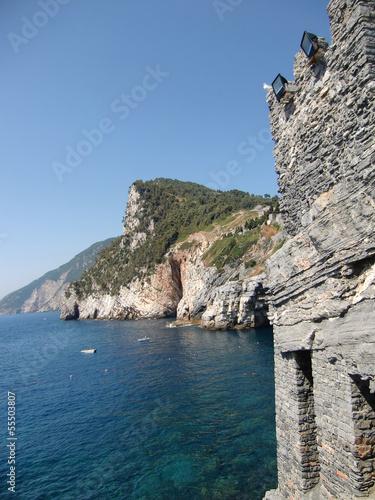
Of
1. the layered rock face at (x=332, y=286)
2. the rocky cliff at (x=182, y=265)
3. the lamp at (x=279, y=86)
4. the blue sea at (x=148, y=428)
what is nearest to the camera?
the layered rock face at (x=332, y=286)

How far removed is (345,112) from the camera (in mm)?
7527

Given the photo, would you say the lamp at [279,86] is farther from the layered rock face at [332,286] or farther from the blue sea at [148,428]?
the blue sea at [148,428]

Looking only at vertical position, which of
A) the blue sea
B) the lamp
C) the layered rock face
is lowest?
the blue sea

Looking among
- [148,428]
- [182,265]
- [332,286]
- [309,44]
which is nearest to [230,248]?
[182,265]

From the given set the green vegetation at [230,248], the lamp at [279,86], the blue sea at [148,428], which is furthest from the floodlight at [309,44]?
the green vegetation at [230,248]

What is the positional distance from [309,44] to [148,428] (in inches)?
787

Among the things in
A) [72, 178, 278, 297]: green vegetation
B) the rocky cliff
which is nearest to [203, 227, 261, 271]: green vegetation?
the rocky cliff

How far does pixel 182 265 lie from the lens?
8194 cm

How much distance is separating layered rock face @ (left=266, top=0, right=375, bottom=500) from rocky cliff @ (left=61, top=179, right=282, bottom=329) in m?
25.8

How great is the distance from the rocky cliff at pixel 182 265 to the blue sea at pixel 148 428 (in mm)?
13369

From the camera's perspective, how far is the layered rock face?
593 cm

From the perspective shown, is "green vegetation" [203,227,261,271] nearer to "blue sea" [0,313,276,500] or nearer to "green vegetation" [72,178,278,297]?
"green vegetation" [72,178,278,297]

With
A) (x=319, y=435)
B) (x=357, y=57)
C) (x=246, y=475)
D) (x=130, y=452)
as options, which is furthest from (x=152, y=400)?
(x=357, y=57)

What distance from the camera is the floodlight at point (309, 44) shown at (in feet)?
27.3
